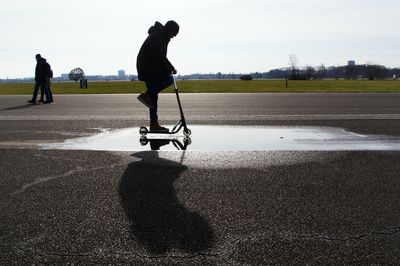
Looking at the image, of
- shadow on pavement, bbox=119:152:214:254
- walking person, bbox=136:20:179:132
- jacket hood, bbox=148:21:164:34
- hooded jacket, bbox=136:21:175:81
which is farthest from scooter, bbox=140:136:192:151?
jacket hood, bbox=148:21:164:34

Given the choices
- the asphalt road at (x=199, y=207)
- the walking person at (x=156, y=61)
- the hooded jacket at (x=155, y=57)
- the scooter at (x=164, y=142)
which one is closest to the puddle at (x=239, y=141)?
the scooter at (x=164, y=142)

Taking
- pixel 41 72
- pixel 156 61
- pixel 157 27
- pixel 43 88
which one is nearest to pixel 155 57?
pixel 156 61

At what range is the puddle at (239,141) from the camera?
24.7ft

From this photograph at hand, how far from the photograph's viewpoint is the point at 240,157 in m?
6.61

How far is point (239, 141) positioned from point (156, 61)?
2.23 meters

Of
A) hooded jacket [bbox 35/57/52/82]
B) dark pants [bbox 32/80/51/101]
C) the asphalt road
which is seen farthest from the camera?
dark pants [bbox 32/80/51/101]

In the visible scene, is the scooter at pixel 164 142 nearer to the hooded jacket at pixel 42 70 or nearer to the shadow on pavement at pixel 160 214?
the shadow on pavement at pixel 160 214

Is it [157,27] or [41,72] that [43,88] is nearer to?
[41,72]

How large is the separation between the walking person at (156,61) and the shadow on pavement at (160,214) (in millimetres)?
3053

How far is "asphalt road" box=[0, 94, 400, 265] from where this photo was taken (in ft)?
10.4

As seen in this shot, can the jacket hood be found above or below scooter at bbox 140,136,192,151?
above

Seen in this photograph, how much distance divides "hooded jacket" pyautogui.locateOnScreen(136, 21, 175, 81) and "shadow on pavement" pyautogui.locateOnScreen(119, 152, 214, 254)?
3.09 m

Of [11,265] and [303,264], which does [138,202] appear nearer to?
[11,265]

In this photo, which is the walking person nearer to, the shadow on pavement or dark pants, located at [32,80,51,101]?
the shadow on pavement
